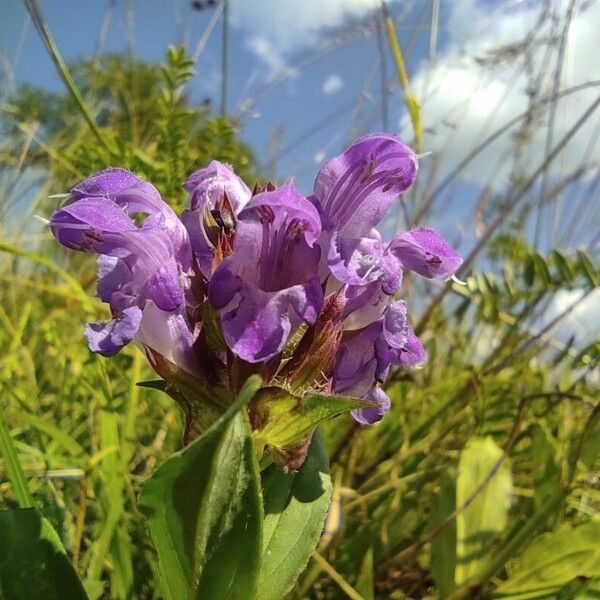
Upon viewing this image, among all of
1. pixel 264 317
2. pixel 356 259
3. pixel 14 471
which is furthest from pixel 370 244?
Answer: pixel 14 471

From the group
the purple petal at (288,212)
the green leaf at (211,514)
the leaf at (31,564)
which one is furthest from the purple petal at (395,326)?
the leaf at (31,564)

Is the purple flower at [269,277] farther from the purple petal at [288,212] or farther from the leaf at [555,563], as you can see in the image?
the leaf at [555,563]

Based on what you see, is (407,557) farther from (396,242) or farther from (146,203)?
(146,203)

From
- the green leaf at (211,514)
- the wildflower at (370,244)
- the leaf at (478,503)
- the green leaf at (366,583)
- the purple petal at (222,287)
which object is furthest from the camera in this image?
the leaf at (478,503)

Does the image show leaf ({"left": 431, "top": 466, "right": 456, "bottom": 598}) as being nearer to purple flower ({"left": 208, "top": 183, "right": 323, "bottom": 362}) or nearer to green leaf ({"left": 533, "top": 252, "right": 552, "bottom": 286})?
green leaf ({"left": 533, "top": 252, "right": 552, "bottom": 286})

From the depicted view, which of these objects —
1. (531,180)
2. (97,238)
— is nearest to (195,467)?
(97,238)

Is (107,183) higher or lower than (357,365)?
higher

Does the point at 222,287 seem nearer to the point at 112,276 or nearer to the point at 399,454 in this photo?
the point at 112,276
